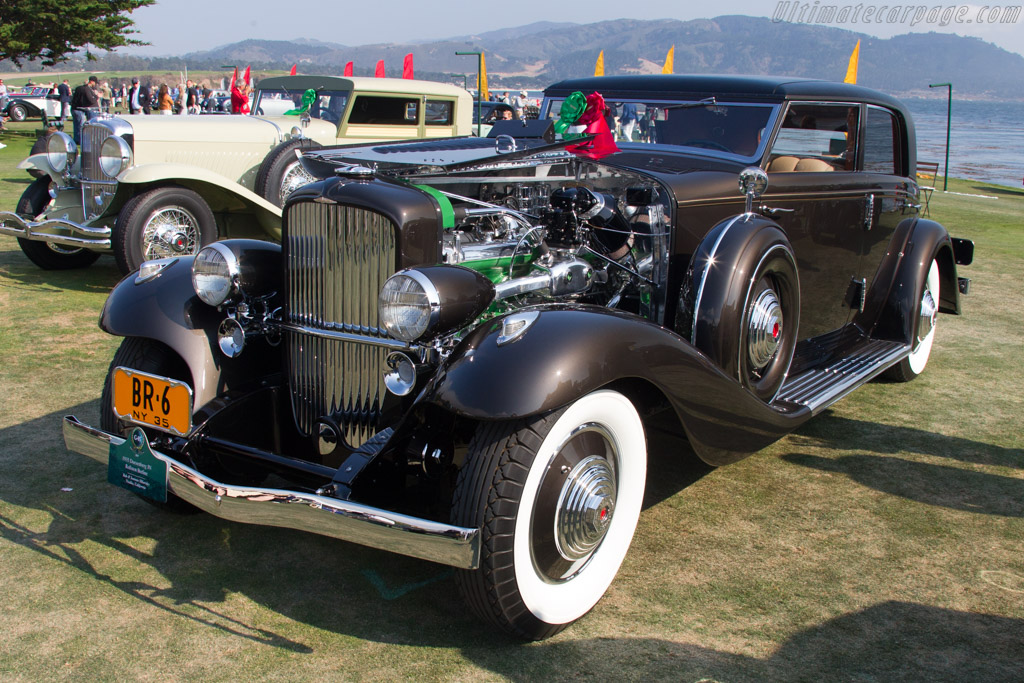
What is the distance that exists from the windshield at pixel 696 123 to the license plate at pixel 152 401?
8.63 feet

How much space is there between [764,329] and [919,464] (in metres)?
1.11

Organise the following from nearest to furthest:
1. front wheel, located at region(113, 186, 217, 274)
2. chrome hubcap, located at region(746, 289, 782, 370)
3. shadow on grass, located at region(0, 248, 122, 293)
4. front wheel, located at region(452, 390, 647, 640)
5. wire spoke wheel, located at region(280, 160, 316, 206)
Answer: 1. front wheel, located at region(452, 390, 647, 640)
2. chrome hubcap, located at region(746, 289, 782, 370)
3. front wheel, located at region(113, 186, 217, 274)
4. shadow on grass, located at region(0, 248, 122, 293)
5. wire spoke wheel, located at region(280, 160, 316, 206)

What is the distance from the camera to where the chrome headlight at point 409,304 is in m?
2.44

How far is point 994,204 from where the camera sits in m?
14.9

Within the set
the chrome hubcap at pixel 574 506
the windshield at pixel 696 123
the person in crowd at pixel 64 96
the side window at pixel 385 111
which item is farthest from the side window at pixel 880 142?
the person in crowd at pixel 64 96

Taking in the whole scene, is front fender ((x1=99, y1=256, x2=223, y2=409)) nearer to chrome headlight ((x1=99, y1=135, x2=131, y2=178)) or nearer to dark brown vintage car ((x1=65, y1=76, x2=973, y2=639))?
dark brown vintage car ((x1=65, y1=76, x2=973, y2=639))

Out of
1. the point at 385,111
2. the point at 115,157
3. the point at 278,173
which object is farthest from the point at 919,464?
the point at 385,111

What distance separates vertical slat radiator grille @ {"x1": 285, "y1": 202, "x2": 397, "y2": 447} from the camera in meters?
2.73

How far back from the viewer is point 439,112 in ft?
32.1

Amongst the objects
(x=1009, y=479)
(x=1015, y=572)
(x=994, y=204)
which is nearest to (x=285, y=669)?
(x=1015, y=572)

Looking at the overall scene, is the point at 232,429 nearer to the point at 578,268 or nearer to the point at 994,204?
the point at 578,268

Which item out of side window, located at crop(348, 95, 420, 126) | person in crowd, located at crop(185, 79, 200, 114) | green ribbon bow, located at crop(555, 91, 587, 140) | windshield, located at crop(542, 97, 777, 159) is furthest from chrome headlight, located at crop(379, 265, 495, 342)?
person in crowd, located at crop(185, 79, 200, 114)

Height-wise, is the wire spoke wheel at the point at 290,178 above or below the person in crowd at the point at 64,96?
below

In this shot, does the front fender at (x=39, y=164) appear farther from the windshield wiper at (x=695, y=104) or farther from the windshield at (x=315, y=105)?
the windshield wiper at (x=695, y=104)
